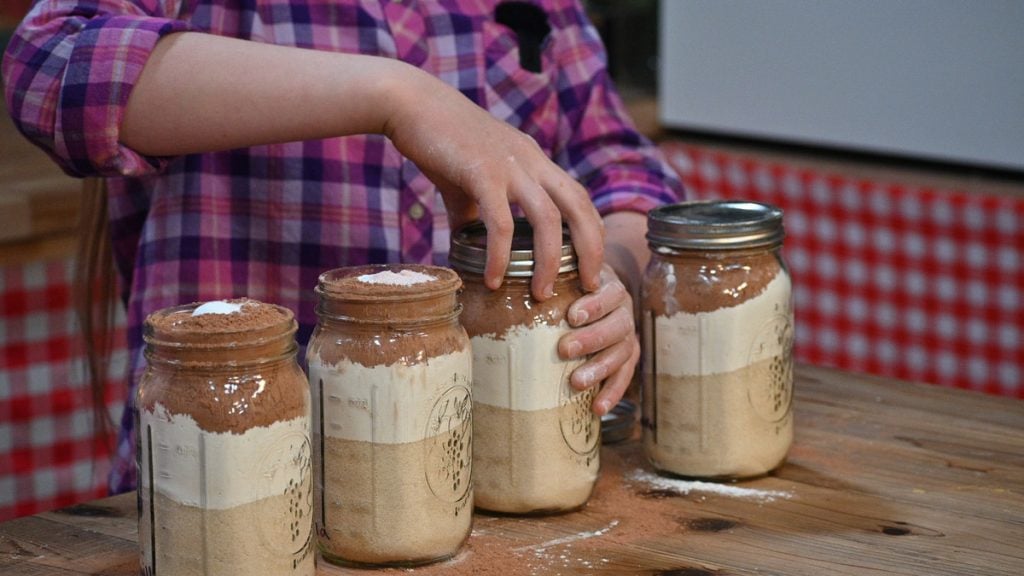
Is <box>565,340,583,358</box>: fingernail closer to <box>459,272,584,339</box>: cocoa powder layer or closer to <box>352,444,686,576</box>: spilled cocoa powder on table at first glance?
<box>459,272,584,339</box>: cocoa powder layer

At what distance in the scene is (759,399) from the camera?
114cm

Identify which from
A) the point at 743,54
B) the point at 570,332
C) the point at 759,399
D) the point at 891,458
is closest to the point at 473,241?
the point at 570,332

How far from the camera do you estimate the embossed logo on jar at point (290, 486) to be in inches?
33.6

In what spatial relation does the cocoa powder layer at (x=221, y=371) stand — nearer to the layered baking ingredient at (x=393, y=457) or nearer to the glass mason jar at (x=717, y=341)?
the layered baking ingredient at (x=393, y=457)

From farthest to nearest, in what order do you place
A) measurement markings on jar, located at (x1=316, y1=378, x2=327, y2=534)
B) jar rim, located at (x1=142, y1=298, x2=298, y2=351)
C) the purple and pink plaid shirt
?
the purple and pink plaid shirt < measurement markings on jar, located at (x1=316, y1=378, x2=327, y2=534) < jar rim, located at (x1=142, y1=298, x2=298, y2=351)

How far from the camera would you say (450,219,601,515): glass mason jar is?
3.34 ft

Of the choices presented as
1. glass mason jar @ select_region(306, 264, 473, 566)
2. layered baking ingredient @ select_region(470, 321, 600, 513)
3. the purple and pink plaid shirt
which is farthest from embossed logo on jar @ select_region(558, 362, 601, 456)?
the purple and pink plaid shirt

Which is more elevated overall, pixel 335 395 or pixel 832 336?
→ pixel 335 395

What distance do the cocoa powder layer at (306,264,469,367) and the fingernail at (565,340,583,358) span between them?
12 centimetres

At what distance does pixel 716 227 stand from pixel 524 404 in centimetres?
23

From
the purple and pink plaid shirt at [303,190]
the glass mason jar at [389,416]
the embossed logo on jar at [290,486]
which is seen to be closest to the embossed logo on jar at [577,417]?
the glass mason jar at [389,416]

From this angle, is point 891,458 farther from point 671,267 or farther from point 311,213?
point 311,213

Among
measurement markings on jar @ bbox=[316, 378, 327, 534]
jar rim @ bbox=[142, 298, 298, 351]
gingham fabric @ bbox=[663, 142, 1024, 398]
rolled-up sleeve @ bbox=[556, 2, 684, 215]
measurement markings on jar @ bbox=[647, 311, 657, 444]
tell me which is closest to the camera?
jar rim @ bbox=[142, 298, 298, 351]

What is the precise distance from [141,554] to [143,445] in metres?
0.08
